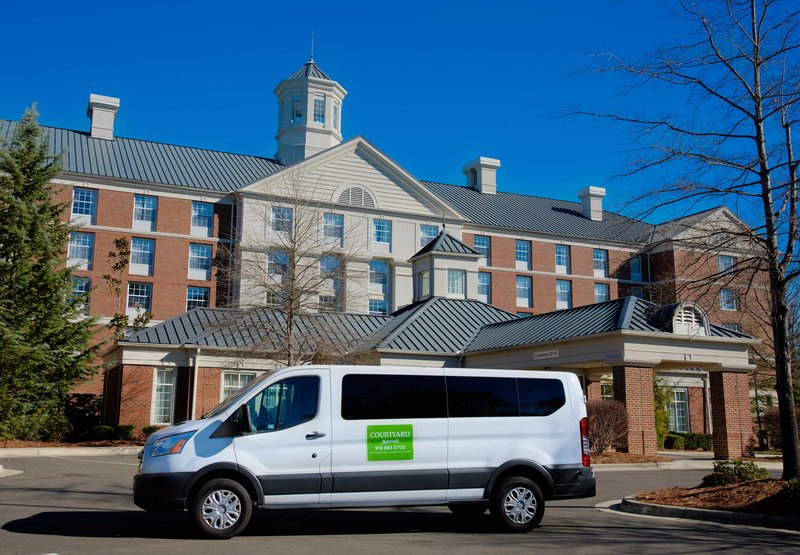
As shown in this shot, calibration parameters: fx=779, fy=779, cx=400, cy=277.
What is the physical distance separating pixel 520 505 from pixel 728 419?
17.3 metres

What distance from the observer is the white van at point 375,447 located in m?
9.56

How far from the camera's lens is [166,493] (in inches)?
370

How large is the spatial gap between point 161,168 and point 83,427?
62.7ft

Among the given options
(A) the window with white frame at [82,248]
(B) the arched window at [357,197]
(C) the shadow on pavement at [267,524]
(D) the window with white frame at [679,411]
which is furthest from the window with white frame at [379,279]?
(C) the shadow on pavement at [267,524]

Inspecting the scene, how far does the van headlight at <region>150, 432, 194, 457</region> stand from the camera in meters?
9.59

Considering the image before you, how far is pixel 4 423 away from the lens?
25578 mm

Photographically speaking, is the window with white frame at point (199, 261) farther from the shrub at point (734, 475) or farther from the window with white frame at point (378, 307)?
the shrub at point (734, 475)

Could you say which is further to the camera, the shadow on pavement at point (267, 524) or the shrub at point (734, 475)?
the shrub at point (734, 475)

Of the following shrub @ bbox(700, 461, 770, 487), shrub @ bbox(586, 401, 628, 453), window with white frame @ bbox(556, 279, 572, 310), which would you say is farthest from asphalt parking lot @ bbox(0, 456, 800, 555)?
window with white frame @ bbox(556, 279, 572, 310)

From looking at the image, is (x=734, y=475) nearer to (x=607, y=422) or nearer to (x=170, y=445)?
(x=170, y=445)

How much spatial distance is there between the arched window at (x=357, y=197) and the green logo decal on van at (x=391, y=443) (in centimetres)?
3700

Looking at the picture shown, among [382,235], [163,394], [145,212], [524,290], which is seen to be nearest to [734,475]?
[163,394]

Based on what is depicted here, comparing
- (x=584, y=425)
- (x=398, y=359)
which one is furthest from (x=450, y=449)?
(x=398, y=359)

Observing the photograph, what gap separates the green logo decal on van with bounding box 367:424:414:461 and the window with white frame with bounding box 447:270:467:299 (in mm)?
26206
